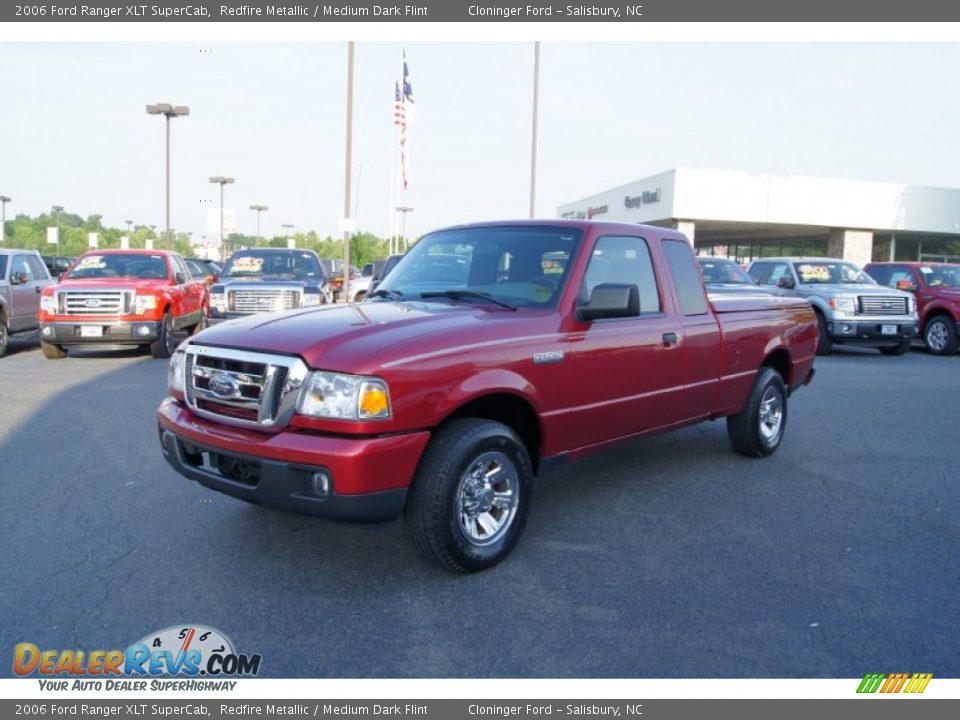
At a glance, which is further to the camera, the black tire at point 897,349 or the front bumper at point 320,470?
the black tire at point 897,349

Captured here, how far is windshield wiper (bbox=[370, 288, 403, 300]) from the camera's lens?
5106 millimetres

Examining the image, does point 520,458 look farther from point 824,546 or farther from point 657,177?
point 657,177

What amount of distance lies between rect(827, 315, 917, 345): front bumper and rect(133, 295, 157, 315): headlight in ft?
39.9

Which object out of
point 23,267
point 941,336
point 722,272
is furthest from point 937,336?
point 23,267

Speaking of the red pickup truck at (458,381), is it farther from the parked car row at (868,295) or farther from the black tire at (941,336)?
the black tire at (941,336)

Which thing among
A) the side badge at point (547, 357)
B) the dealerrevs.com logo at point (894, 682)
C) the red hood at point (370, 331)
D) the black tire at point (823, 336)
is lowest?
the dealerrevs.com logo at point (894, 682)

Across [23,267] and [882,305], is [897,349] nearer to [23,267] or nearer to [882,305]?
[882,305]

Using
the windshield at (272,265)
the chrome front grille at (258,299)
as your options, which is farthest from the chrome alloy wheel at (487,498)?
the windshield at (272,265)

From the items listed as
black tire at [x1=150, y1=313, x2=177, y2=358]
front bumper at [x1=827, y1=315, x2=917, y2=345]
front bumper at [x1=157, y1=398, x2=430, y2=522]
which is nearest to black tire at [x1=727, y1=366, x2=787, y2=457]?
front bumper at [x1=157, y1=398, x2=430, y2=522]

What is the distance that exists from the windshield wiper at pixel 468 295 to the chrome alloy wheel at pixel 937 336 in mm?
14754

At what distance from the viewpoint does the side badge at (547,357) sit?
425 cm

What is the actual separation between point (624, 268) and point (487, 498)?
1939mm

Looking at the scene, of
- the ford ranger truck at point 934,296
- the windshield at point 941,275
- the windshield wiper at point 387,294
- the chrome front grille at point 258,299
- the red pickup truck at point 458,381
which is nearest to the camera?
the red pickup truck at point 458,381

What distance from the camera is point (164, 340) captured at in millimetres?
12648
